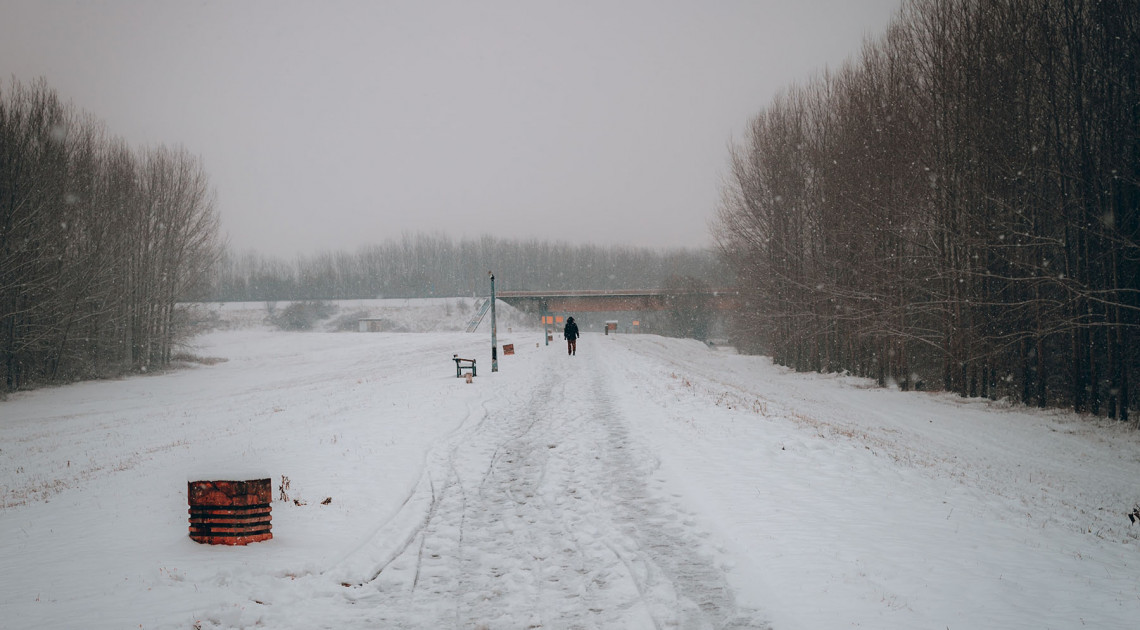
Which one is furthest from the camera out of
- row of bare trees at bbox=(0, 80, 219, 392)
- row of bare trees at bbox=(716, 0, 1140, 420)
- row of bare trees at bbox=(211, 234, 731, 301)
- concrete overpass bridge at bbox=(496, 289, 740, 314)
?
row of bare trees at bbox=(211, 234, 731, 301)

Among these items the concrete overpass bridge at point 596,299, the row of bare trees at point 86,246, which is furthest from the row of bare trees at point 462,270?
the row of bare trees at point 86,246

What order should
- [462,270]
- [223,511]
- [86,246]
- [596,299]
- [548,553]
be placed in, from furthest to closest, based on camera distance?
[462,270]
[596,299]
[86,246]
[223,511]
[548,553]

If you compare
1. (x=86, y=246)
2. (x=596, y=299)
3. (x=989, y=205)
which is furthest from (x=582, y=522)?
(x=596, y=299)

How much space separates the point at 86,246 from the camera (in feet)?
97.1

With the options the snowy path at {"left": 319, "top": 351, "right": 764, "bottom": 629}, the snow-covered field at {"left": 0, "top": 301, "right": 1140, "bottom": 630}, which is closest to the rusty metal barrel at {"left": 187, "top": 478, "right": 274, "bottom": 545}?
the snow-covered field at {"left": 0, "top": 301, "right": 1140, "bottom": 630}

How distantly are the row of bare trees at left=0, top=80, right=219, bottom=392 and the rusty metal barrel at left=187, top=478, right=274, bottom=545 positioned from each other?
26.3 meters

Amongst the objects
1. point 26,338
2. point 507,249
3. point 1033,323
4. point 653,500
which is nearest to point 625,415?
point 653,500

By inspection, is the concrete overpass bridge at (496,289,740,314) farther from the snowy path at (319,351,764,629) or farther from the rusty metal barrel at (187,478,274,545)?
the rusty metal barrel at (187,478,274,545)

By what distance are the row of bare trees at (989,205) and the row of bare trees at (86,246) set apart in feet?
119

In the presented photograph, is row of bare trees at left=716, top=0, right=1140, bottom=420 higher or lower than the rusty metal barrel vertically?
higher

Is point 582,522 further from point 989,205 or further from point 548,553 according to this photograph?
point 989,205

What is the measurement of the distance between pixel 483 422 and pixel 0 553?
8.29 meters

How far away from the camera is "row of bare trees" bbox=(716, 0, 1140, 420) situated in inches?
626

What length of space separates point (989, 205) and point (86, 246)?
41.5 meters
